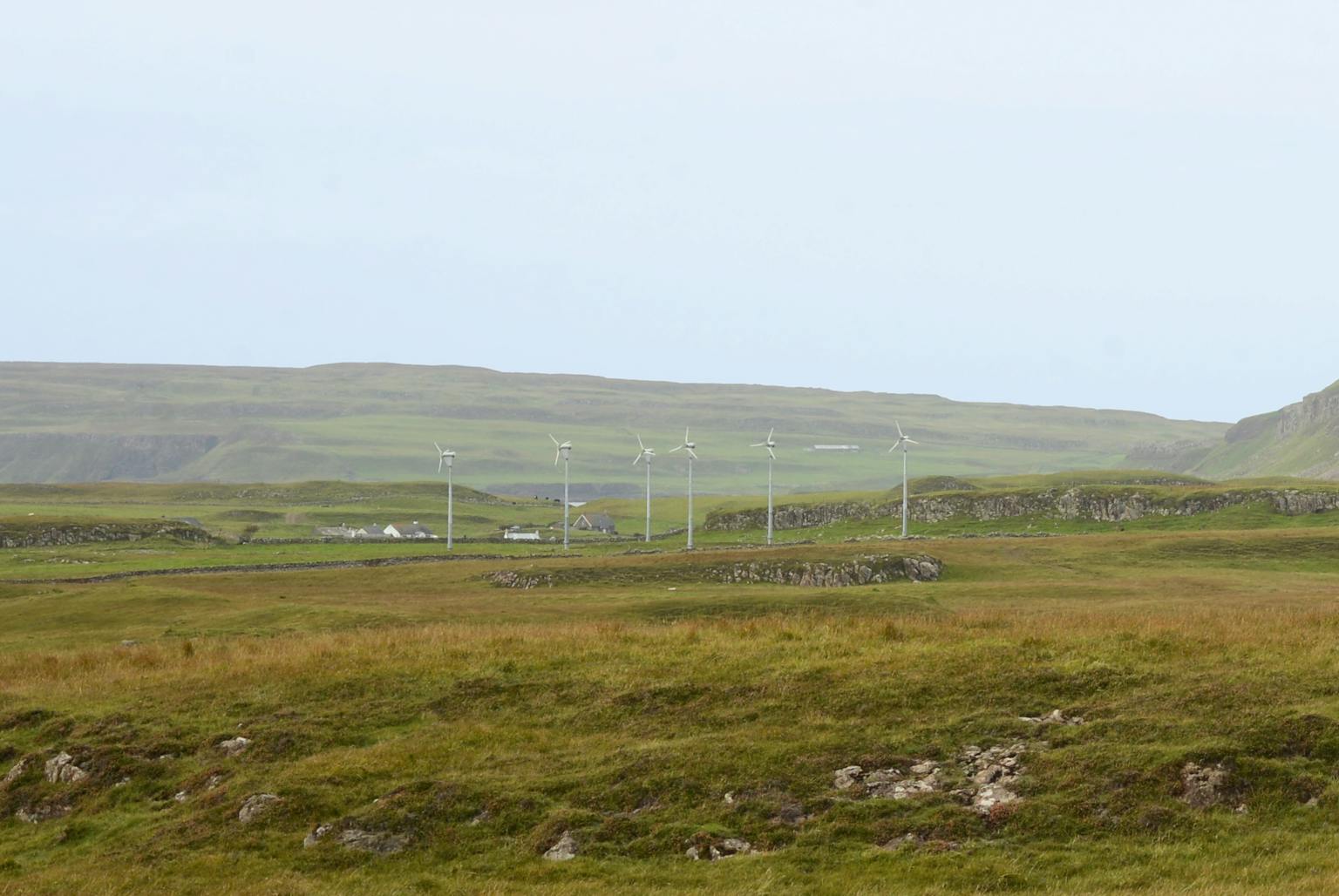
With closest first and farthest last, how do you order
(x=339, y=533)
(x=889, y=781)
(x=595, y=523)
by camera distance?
(x=889, y=781), (x=339, y=533), (x=595, y=523)

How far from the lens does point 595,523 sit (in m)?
164

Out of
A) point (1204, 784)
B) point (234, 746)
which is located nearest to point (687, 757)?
point (1204, 784)

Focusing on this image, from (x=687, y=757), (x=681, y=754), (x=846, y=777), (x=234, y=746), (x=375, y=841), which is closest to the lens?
(x=375, y=841)

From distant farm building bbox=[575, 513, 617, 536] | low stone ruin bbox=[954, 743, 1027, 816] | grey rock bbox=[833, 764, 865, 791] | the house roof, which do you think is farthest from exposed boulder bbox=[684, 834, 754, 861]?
distant farm building bbox=[575, 513, 617, 536]

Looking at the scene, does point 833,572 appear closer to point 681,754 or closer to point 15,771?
point 681,754

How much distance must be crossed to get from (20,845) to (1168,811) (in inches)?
752

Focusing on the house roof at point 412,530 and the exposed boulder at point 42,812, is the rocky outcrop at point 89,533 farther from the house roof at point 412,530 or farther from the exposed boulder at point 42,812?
the exposed boulder at point 42,812

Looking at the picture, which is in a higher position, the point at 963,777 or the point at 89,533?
the point at 963,777

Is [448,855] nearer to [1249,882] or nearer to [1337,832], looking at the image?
[1249,882]

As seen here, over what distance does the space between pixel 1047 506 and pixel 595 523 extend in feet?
199

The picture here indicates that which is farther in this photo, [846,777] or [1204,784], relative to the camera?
[846,777]

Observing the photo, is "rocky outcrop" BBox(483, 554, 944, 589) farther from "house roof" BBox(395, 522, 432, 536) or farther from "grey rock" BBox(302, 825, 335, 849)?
"house roof" BBox(395, 522, 432, 536)

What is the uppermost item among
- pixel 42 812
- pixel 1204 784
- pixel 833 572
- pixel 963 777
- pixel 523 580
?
pixel 1204 784

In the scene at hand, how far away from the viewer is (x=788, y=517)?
142 metres
